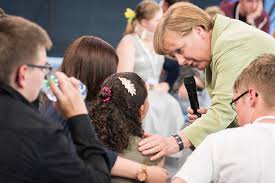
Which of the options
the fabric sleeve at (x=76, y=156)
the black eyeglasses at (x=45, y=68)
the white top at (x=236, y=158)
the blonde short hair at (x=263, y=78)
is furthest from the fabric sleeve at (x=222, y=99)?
the black eyeglasses at (x=45, y=68)

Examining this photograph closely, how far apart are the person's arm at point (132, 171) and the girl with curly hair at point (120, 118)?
3.7 inches

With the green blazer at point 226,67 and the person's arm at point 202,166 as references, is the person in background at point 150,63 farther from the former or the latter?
the person's arm at point 202,166

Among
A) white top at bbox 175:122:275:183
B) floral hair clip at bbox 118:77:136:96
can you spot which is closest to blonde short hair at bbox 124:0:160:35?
floral hair clip at bbox 118:77:136:96

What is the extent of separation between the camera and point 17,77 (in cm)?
156

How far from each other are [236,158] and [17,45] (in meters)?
0.74

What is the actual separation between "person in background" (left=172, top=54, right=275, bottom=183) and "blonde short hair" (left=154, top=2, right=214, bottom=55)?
795mm

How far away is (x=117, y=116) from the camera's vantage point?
2.19m

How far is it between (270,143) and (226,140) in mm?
135

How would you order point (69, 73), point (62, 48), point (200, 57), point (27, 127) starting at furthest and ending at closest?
point (62, 48), point (200, 57), point (69, 73), point (27, 127)

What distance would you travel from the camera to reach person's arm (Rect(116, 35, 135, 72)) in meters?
5.16

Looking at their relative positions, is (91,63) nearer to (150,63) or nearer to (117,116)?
(117,116)

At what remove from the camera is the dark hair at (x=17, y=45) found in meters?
1.54

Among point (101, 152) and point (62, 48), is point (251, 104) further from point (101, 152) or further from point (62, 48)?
point (62, 48)

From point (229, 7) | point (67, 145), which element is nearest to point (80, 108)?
point (67, 145)
